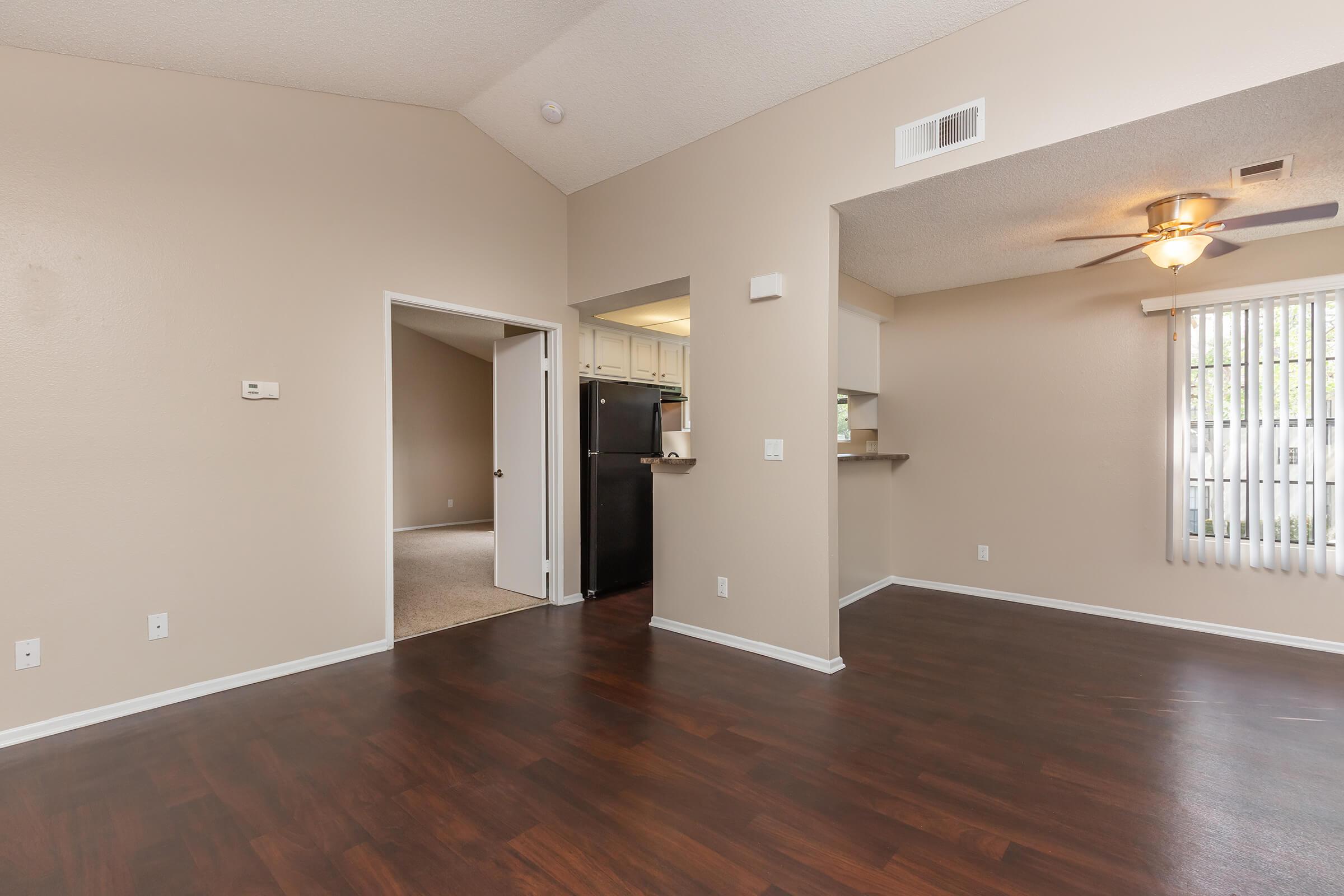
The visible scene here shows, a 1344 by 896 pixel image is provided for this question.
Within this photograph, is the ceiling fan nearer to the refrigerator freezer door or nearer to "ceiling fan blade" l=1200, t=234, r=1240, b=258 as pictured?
"ceiling fan blade" l=1200, t=234, r=1240, b=258

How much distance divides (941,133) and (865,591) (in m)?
3.19

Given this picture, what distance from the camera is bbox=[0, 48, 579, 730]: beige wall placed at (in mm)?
2516

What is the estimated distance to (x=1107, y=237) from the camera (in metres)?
2.94

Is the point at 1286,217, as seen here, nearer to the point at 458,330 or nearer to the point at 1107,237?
the point at 1107,237

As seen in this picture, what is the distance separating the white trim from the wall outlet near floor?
5727mm

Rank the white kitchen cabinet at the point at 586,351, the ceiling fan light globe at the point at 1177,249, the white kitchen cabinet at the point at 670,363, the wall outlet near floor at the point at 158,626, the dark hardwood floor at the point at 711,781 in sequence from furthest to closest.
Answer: the white kitchen cabinet at the point at 670,363, the white kitchen cabinet at the point at 586,351, the ceiling fan light globe at the point at 1177,249, the wall outlet near floor at the point at 158,626, the dark hardwood floor at the point at 711,781

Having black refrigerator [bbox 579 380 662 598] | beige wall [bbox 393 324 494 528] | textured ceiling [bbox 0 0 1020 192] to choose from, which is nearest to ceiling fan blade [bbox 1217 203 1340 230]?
textured ceiling [bbox 0 0 1020 192]

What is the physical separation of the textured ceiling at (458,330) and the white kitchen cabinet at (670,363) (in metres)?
1.52

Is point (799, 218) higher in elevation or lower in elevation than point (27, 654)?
higher

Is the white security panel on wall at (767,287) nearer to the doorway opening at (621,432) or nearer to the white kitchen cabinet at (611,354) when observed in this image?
the doorway opening at (621,432)

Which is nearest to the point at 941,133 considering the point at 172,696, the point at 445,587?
the point at 172,696

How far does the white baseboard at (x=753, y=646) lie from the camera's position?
3174mm

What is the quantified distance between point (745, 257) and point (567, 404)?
1731 mm

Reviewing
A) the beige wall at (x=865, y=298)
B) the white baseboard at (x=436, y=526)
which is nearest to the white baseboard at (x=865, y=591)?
the beige wall at (x=865, y=298)
